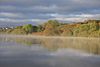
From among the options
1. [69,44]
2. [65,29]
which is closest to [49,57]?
[69,44]

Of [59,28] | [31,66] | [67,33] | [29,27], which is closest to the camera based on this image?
[31,66]

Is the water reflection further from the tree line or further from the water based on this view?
the tree line

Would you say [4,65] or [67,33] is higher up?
[4,65]

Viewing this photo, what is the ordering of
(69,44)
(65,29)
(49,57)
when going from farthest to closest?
1. (65,29)
2. (69,44)
3. (49,57)

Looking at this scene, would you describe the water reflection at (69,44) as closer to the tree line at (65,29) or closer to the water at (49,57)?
the water at (49,57)

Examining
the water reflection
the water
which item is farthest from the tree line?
the water

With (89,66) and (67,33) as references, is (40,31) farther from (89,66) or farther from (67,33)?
(89,66)

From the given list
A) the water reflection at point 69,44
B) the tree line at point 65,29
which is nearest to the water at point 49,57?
the water reflection at point 69,44

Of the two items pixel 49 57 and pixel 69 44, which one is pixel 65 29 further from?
pixel 49 57

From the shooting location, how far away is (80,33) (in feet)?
277

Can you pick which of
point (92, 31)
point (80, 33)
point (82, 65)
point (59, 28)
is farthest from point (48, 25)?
point (82, 65)

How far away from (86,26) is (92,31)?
3511 mm

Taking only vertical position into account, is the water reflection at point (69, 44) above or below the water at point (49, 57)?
below

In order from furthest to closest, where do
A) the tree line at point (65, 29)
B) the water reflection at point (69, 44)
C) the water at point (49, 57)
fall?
the tree line at point (65, 29) → the water reflection at point (69, 44) → the water at point (49, 57)
